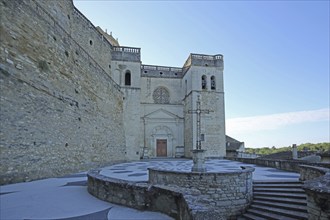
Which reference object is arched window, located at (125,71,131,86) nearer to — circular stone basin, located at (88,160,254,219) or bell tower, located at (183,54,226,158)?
bell tower, located at (183,54,226,158)

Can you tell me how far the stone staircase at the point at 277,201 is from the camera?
19.3 ft

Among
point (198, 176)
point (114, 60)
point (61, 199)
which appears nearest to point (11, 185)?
point (61, 199)

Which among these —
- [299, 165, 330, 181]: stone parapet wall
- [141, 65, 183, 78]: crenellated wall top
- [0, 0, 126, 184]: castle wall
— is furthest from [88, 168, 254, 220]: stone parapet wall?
[141, 65, 183, 78]: crenellated wall top

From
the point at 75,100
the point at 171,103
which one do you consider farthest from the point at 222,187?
the point at 171,103

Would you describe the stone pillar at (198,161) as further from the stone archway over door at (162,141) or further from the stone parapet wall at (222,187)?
the stone archway over door at (162,141)

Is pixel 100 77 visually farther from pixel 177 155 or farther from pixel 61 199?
pixel 177 155

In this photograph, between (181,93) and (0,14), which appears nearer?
(0,14)

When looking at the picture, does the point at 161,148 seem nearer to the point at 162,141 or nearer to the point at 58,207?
the point at 162,141

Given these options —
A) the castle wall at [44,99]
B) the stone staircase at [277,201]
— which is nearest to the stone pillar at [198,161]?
the stone staircase at [277,201]

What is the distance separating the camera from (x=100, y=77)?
48.0 ft

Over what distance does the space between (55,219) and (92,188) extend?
6.11ft

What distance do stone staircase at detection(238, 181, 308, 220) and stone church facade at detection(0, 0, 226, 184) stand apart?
291 inches

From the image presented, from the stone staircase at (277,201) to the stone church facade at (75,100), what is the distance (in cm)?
740

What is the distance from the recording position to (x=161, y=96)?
27.9 m
